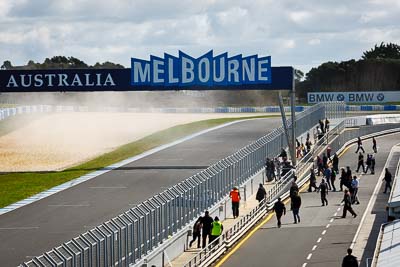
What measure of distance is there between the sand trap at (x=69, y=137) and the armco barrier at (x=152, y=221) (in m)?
21.9

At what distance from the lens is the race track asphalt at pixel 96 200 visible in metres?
34.9

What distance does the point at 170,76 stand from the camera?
5409cm

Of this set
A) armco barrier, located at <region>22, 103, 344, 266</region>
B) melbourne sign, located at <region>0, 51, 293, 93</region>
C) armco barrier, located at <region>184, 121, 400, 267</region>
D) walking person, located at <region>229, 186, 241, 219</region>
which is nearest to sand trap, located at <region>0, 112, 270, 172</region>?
melbourne sign, located at <region>0, 51, 293, 93</region>

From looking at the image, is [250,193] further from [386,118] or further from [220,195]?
[386,118]

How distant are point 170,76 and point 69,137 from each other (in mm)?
29798

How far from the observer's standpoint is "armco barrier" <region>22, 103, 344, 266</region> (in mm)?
23362

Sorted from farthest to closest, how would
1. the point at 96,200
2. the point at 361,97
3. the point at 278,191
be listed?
1. the point at 361,97
2. the point at 96,200
3. the point at 278,191

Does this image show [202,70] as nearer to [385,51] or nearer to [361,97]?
[361,97]

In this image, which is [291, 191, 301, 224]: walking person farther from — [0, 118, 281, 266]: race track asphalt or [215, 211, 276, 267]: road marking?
[0, 118, 281, 266]: race track asphalt

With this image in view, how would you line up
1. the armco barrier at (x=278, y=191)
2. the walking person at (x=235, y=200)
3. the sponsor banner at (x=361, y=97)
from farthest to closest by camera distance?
the sponsor banner at (x=361, y=97) < the walking person at (x=235, y=200) < the armco barrier at (x=278, y=191)

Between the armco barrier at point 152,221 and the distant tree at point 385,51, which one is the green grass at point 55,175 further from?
the distant tree at point 385,51

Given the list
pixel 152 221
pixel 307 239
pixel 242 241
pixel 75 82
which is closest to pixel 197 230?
pixel 242 241

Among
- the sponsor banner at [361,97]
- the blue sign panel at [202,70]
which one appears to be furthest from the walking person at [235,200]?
the sponsor banner at [361,97]

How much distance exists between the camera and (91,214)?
40469mm
